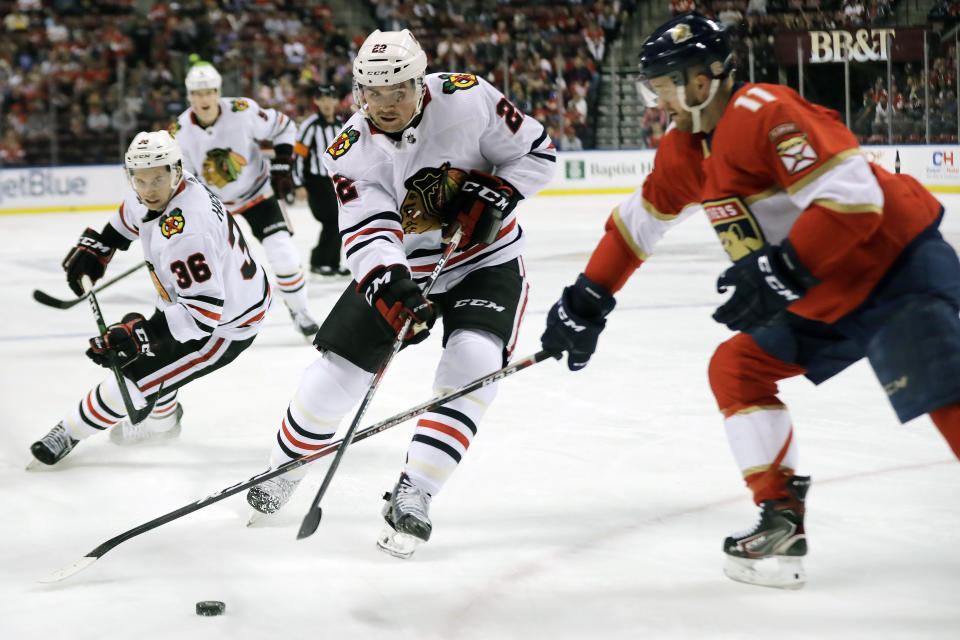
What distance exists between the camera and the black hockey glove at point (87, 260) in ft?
11.2

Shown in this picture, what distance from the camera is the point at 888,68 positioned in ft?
36.9

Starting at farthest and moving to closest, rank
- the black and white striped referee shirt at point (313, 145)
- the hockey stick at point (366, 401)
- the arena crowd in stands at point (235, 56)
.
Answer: the arena crowd in stands at point (235, 56) < the black and white striped referee shirt at point (313, 145) < the hockey stick at point (366, 401)

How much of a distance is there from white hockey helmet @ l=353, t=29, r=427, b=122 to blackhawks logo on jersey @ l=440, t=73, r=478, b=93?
0.47 ft

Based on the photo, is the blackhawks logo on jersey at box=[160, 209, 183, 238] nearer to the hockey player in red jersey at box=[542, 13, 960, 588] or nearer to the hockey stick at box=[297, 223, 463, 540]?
the hockey stick at box=[297, 223, 463, 540]

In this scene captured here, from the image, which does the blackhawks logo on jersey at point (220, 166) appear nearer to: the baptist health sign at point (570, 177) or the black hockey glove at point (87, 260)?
the black hockey glove at point (87, 260)


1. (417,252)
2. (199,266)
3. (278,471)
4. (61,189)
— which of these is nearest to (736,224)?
(417,252)

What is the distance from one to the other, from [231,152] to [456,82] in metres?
3.12

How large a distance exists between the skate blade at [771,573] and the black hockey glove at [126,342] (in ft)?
5.66

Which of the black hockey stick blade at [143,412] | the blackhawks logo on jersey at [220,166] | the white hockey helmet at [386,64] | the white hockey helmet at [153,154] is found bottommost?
the black hockey stick blade at [143,412]

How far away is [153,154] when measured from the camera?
3039 millimetres

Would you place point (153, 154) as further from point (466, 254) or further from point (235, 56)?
point (235, 56)

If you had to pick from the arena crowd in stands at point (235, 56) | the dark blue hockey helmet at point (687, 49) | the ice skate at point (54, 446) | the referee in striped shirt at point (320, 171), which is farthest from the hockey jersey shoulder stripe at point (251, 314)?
the arena crowd in stands at point (235, 56)

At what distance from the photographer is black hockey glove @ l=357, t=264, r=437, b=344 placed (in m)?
2.37

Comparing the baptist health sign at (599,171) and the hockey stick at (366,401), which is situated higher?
the hockey stick at (366,401)
